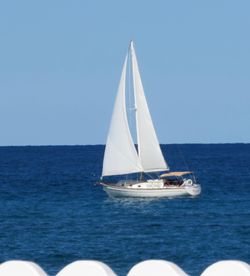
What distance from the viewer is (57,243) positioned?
130ft

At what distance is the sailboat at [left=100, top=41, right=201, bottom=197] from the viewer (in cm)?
6178

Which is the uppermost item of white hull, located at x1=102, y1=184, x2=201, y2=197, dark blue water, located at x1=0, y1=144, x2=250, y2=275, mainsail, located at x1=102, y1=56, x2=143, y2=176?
mainsail, located at x1=102, y1=56, x2=143, y2=176

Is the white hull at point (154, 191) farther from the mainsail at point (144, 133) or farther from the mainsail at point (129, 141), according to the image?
the mainsail at point (144, 133)

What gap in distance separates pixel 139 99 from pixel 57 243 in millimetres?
25730

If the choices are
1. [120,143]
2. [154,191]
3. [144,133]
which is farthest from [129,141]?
[154,191]

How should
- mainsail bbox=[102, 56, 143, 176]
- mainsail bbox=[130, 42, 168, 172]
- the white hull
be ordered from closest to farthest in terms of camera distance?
the white hull → mainsail bbox=[102, 56, 143, 176] → mainsail bbox=[130, 42, 168, 172]

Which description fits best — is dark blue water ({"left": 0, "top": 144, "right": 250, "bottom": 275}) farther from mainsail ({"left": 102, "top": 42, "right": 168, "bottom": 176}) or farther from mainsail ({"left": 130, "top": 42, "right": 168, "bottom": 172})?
mainsail ({"left": 130, "top": 42, "right": 168, "bottom": 172})

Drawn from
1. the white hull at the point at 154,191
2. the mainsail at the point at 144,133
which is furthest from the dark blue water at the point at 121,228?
the mainsail at the point at 144,133

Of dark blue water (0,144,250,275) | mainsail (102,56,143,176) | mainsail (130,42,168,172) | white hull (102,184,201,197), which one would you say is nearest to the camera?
dark blue water (0,144,250,275)

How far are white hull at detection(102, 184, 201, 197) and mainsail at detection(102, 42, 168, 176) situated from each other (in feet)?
4.32

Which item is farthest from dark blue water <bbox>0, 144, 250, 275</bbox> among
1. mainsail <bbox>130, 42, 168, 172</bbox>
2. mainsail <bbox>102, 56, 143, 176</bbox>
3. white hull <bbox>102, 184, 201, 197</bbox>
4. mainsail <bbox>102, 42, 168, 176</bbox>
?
mainsail <bbox>130, 42, 168, 172</bbox>

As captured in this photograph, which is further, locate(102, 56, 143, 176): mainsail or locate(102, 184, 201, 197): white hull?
locate(102, 56, 143, 176): mainsail

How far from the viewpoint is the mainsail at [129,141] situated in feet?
205

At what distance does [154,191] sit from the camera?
6134 centimetres
